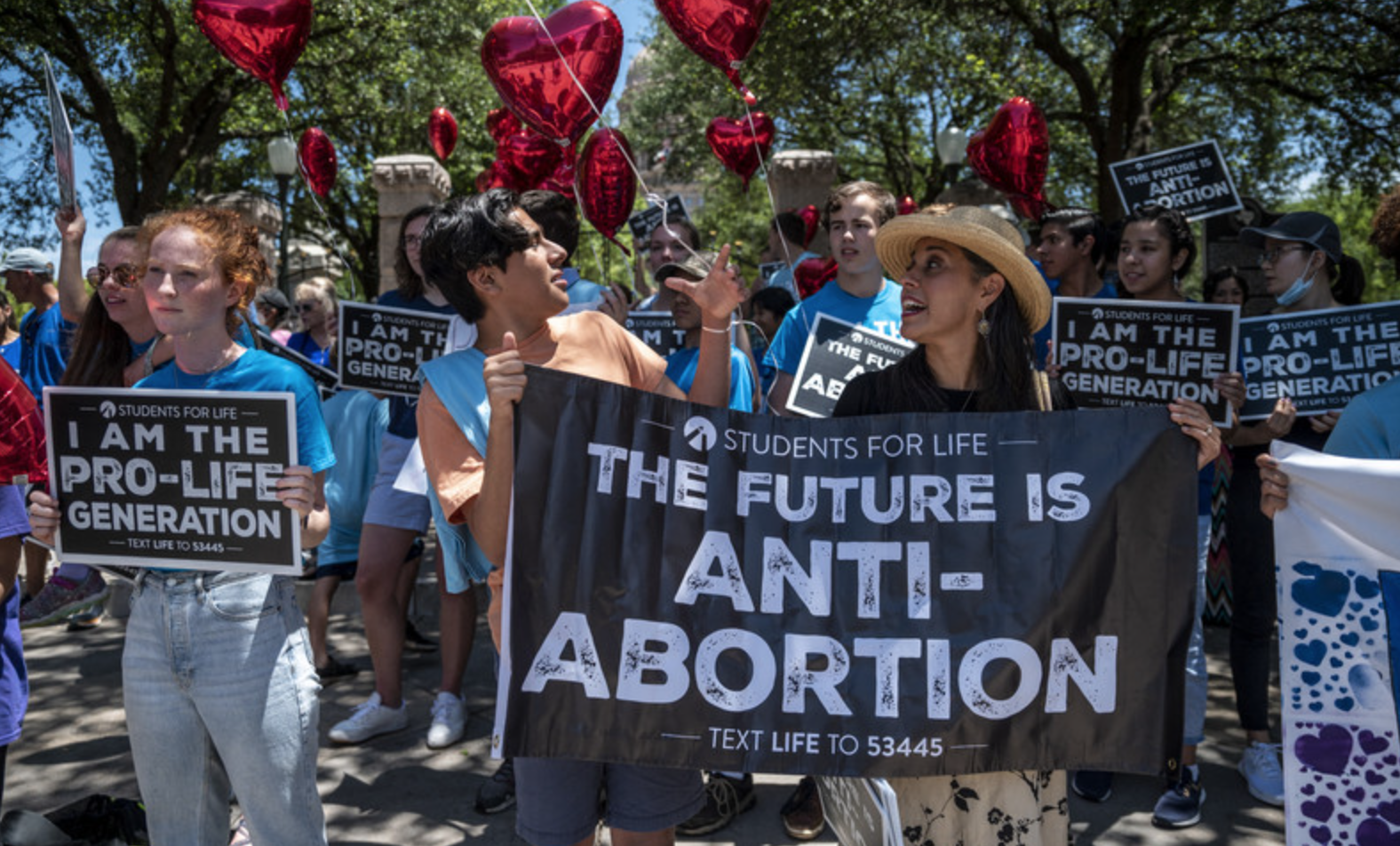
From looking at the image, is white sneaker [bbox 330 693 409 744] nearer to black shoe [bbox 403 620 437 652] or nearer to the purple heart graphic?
black shoe [bbox 403 620 437 652]

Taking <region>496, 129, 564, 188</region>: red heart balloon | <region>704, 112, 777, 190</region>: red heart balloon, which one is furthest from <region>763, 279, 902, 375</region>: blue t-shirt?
<region>704, 112, 777, 190</region>: red heart balloon

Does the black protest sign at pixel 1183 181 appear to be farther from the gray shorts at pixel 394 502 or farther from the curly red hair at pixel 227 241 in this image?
the curly red hair at pixel 227 241

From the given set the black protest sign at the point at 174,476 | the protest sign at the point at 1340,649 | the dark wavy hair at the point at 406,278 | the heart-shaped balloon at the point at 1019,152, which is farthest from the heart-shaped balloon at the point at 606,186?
the protest sign at the point at 1340,649

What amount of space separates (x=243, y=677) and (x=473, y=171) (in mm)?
21563

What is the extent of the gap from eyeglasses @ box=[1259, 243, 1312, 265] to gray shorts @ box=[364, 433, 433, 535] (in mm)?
3842

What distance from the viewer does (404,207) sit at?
32.9 feet

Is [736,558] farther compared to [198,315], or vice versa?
[198,315]

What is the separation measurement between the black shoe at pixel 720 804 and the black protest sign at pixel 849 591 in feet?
5.62

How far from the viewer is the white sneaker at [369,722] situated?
15.7 ft

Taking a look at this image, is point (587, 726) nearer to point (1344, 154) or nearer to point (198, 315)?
point (198, 315)

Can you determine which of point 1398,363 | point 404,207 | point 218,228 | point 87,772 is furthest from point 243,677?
point 404,207

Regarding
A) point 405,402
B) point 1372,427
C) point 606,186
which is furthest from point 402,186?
point 1372,427

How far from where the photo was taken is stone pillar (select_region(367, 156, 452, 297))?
988 centimetres

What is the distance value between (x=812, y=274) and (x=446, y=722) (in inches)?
156
